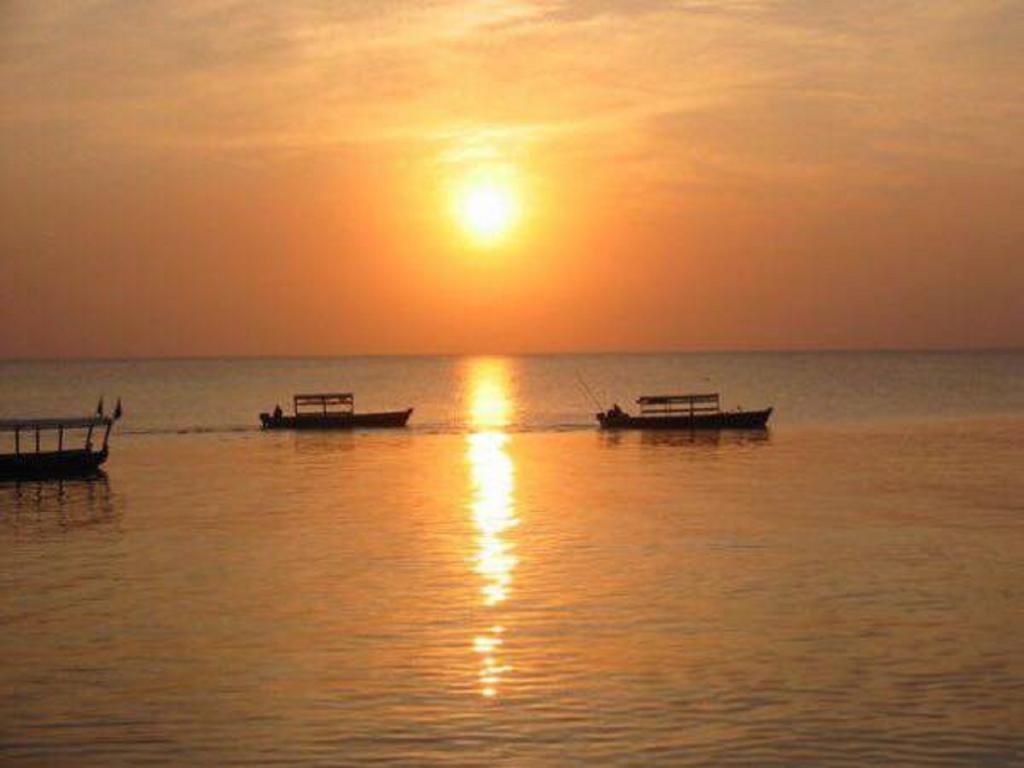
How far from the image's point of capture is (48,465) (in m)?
67.4

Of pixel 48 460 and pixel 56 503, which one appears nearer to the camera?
pixel 56 503

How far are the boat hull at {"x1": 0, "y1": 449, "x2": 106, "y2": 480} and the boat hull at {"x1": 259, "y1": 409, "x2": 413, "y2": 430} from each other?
3876cm

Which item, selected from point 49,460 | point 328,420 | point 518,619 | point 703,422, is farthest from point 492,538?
point 328,420

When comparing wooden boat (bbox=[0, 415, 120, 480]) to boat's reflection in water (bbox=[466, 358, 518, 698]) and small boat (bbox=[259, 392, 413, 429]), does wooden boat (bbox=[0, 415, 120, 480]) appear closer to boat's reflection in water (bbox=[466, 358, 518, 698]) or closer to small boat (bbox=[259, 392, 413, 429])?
boat's reflection in water (bbox=[466, 358, 518, 698])

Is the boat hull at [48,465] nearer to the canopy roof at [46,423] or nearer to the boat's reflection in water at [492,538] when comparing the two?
the canopy roof at [46,423]

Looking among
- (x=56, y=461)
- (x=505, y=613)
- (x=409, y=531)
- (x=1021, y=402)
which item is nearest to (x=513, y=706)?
(x=505, y=613)

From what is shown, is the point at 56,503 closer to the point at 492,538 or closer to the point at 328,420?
the point at 492,538

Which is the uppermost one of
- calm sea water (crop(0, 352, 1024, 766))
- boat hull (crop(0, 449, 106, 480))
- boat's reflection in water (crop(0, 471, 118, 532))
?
boat hull (crop(0, 449, 106, 480))

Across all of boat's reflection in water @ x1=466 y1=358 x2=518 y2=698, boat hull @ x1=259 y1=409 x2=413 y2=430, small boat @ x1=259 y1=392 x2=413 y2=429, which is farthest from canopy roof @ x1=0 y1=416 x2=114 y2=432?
boat hull @ x1=259 y1=409 x2=413 y2=430

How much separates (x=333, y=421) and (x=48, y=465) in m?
42.4

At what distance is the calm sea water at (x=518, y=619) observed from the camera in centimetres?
2078

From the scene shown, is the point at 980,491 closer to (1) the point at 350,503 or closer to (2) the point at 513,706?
(1) the point at 350,503

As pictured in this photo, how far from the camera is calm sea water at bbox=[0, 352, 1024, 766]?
20.8 metres

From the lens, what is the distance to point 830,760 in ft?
63.5
